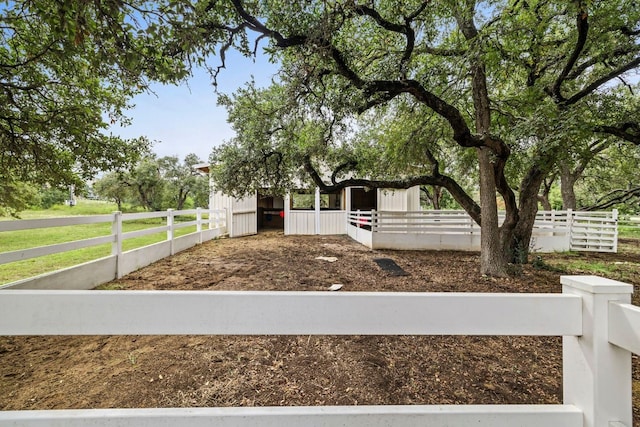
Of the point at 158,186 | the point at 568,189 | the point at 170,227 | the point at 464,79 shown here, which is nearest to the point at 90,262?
the point at 170,227

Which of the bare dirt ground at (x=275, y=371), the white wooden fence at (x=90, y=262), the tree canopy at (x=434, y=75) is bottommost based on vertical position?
the bare dirt ground at (x=275, y=371)

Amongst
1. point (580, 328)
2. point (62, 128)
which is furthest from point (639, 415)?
point (62, 128)

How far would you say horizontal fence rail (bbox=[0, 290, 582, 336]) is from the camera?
91cm

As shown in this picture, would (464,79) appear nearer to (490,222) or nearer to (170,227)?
(490,222)

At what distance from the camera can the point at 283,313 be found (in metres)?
0.94

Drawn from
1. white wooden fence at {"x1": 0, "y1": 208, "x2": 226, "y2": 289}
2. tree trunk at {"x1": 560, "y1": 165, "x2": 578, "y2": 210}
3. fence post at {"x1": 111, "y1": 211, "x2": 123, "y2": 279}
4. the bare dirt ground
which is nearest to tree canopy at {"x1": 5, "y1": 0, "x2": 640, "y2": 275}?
white wooden fence at {"x1": 0, "y1": 208, "x2": 226, "y2": 289}

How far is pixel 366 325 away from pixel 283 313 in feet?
0.94

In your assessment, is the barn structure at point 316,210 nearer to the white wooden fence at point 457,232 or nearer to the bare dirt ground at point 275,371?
the white wooden fence at point 457,232

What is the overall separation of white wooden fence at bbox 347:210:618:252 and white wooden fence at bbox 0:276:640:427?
769 cm

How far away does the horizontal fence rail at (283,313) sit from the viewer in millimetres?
912

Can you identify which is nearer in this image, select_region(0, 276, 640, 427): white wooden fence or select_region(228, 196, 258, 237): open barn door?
select_region(0, 276, 640, 427): white wooden fence

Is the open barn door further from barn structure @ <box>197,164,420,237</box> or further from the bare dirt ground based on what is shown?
the bare dirt ground

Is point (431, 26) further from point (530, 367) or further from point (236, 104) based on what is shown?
point (530, 367)

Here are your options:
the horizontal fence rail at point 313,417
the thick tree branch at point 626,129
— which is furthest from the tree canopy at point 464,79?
the horizontal fence rail at point 313,417
